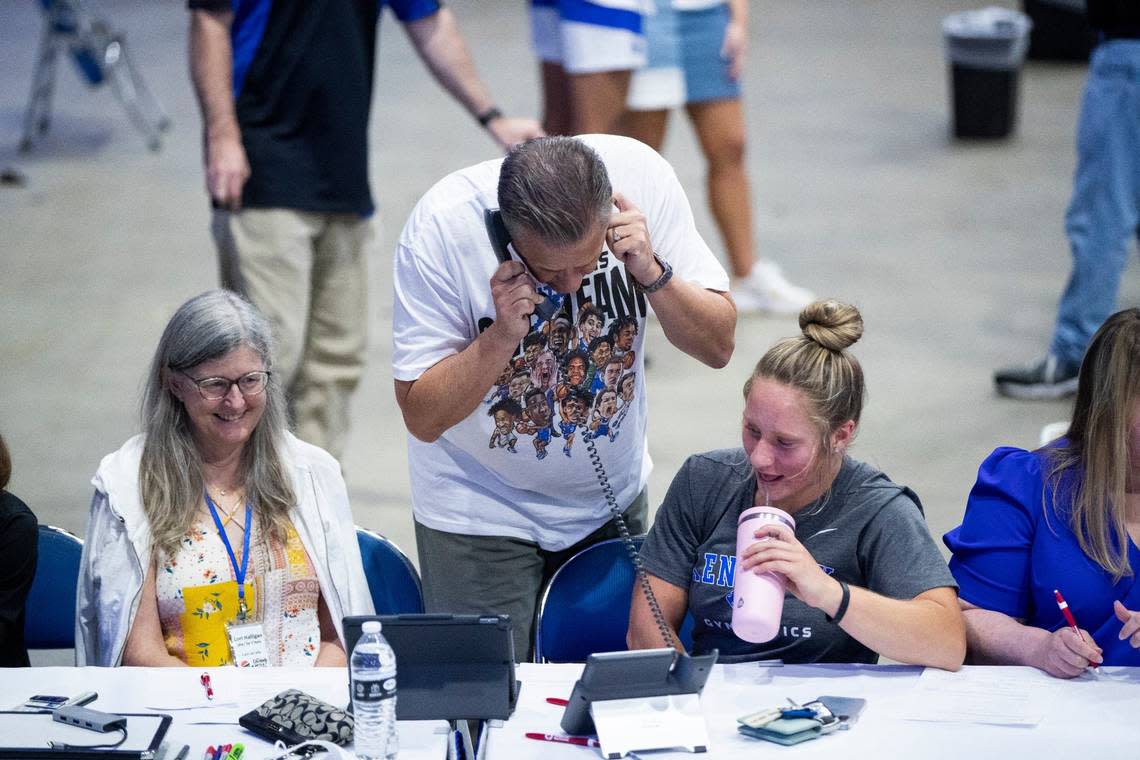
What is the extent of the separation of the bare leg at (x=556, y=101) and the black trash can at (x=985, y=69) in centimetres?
340

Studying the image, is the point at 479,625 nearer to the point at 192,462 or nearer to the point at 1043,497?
the point at 192,462

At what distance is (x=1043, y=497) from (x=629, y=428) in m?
0.82

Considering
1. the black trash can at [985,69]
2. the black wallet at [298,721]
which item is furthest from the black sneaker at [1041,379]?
the black wallet at [298,721]

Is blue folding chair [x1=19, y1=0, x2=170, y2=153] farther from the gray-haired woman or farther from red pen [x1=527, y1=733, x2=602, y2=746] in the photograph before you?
red pen [x1=527, y1=733, x2=602, y2=746]

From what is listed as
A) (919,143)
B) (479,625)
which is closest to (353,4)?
(479,625)

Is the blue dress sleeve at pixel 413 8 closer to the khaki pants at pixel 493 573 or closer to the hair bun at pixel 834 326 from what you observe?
the khaki pants at pixel 493 573

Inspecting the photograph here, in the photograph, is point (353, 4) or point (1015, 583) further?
point (353, 4)

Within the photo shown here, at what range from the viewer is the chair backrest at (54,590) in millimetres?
2969

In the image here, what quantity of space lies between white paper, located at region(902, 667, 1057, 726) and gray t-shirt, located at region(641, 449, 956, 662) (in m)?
0.16

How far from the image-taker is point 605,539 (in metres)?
3.05

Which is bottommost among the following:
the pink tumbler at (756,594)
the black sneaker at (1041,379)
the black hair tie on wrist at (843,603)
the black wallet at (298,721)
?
the black sneaker at (1041,379)

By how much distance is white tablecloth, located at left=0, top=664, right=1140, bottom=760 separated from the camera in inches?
90.3

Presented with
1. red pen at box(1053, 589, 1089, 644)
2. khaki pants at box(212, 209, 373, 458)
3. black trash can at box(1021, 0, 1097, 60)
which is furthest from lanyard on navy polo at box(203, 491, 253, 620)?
black trash can at box(1021, 0, 1097, 60)

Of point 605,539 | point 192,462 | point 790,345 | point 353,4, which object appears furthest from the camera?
point 353,4
